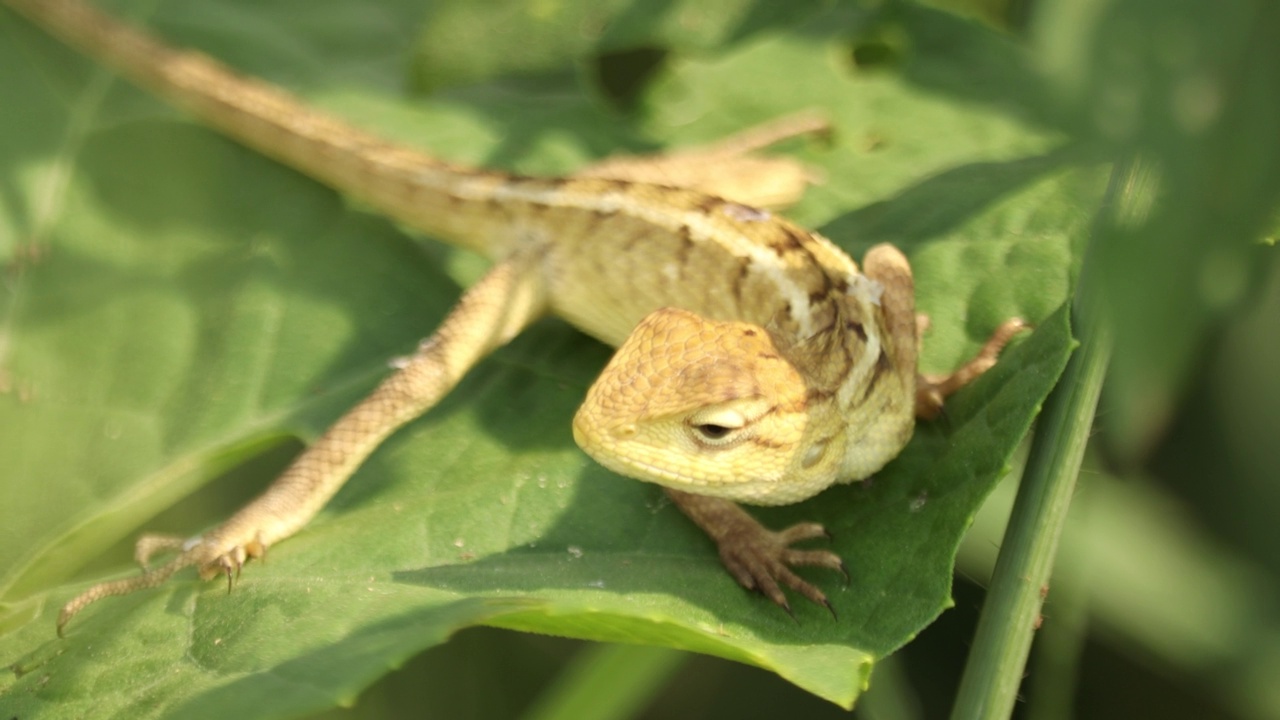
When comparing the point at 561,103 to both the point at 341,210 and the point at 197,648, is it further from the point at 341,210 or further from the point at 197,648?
the point at 197,648

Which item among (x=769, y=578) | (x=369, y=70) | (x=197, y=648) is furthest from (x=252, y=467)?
(x=769, y=578)

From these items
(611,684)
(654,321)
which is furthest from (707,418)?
(611,684)

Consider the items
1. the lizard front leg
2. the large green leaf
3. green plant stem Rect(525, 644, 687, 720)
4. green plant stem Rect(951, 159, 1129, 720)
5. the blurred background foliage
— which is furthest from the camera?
the blurred background foliage

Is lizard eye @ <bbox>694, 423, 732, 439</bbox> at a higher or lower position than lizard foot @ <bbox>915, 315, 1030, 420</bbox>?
lower

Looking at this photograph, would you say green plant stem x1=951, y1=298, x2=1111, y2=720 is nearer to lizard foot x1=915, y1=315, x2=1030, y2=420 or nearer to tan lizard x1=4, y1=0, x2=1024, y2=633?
tan lizard x1=4, y1=0, x2=1024, y2=633

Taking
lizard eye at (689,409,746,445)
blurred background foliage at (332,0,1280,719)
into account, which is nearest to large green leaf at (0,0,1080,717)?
blurred background foliage at (332,0,1280,719)

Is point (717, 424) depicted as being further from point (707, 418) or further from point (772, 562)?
point (772, 562)

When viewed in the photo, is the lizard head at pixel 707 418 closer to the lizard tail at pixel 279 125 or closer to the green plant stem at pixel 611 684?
the green plant stem at pixel 611 684
